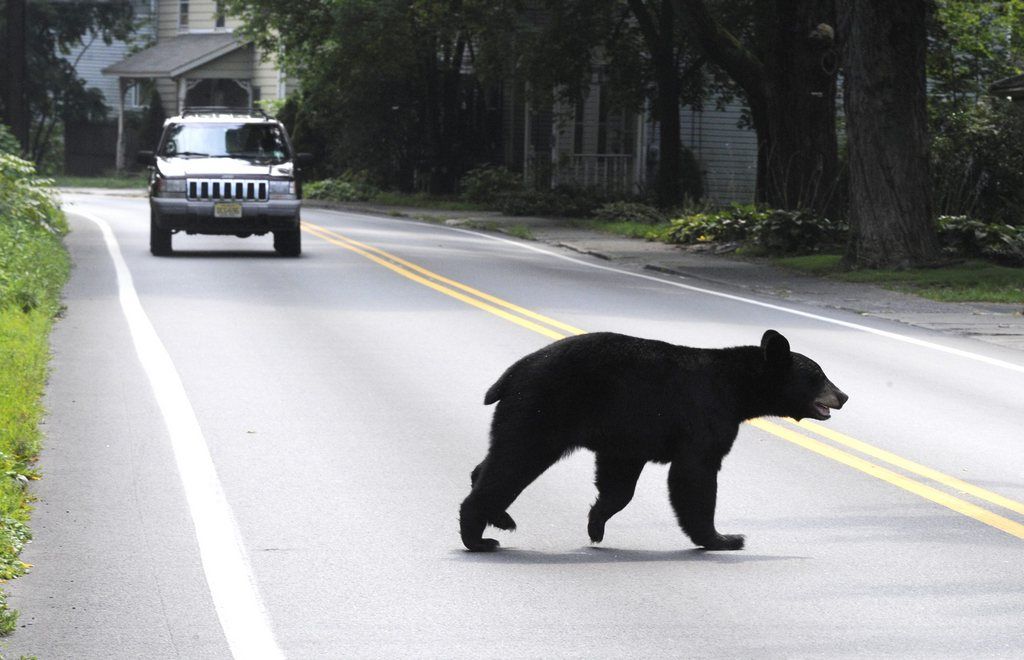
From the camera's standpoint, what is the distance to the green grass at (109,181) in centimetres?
5203

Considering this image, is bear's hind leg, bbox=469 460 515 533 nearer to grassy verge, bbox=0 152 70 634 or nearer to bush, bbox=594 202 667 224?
grassy verge, bbox=0 152 70 634

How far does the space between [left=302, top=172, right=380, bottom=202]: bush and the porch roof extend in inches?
339

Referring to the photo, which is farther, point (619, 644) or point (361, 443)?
point (361, 443)

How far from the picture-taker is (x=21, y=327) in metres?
13.3

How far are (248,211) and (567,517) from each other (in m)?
16.4

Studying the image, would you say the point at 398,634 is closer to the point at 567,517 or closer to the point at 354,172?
the point at 567,517

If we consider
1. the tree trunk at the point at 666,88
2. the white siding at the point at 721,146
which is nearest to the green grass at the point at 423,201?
the tree trunk at the point at 666,88

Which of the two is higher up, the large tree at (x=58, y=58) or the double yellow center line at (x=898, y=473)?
the large tree at (x=58, y=58)

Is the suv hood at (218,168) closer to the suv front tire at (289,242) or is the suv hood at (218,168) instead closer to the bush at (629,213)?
the suv front tire at (289,242)

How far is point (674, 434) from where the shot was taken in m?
6.70

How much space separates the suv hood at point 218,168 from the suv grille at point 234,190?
0.10 meters

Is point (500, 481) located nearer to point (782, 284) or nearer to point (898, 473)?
point (898, 473)

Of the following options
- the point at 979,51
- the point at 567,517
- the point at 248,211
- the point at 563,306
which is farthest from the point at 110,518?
the point at 979,51

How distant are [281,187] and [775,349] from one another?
1745 cm
